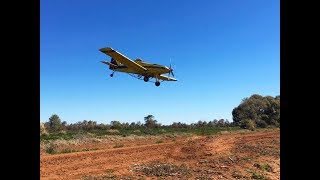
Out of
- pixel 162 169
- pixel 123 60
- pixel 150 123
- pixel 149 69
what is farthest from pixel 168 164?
pixel 150 123

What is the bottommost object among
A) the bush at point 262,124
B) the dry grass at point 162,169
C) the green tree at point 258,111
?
the dry grass at point 162,169

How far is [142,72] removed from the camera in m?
33.7

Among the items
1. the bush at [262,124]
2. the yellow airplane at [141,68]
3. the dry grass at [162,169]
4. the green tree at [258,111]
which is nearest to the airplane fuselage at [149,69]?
the yellow airplane at [141,68]

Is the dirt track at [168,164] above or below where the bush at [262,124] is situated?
below

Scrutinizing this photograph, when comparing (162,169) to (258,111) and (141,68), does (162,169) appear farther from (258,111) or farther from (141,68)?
(258,111)

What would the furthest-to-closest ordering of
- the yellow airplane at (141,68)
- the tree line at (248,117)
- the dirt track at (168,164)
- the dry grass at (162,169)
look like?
the tree line at (248,117)
the yellow airplane at (141,68)
the dry grass at (162,169)
the dirt track at (168,164)

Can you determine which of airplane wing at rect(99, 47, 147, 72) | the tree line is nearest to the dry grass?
airplane wing at rect(99, 47, 147, 72)

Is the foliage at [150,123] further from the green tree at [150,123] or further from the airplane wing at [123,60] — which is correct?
the airplane wing at [123,60]

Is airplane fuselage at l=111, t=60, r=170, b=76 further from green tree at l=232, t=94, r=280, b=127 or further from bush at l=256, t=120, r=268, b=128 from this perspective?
bush at l=256, t=120, r=268, b=128

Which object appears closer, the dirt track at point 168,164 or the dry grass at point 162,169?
the dirt track at point 168,164
